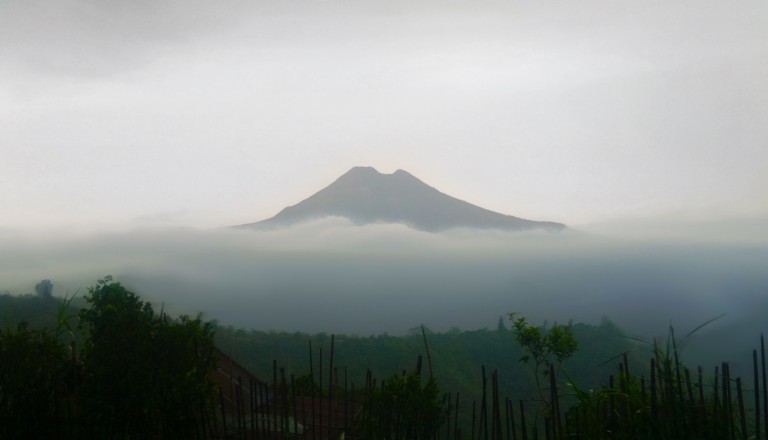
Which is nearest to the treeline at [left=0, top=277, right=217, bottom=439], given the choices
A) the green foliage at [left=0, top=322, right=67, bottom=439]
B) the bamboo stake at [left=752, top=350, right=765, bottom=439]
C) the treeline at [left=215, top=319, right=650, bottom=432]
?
the green foliage at [left=0, top=322, right=67, bottom=439]

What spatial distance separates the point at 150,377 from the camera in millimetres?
4480

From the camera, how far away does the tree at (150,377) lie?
447 centimetres

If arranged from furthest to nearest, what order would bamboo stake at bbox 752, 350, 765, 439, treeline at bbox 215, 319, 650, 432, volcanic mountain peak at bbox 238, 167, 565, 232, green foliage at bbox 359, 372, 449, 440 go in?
volcanic mountain peak at bbox 238, 167, 565, 232
treeline at bbox 215, 319, 650, 432
green foliage at bbox 359, 372, 449, 440
bamboo stake at bbox 752, 350, 765, 439

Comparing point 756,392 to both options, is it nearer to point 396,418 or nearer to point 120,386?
point 396,418

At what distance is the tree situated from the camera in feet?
14.7

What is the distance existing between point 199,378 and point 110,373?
26.0 inches

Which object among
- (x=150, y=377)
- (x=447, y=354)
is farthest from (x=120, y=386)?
(x=447, y=354)

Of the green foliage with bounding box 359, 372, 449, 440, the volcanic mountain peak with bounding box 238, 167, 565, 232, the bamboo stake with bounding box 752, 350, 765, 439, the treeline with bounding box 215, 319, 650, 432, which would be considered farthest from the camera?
the volcanic mountain peak with bounding box 238, 167, 565, 232

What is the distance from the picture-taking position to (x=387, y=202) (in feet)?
426

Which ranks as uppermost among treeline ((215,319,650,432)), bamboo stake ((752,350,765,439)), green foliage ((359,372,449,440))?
bamboo stake ((752,350,765,439))

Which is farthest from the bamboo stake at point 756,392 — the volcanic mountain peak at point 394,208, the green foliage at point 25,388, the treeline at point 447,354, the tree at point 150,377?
the volcanic mountain peak at point 394,208

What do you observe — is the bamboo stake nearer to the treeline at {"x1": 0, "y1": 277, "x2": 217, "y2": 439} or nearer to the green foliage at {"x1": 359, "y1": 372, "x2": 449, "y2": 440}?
the green foliage at {"x1": 359, "y1": 372, "x2": 449, "y2": 440}

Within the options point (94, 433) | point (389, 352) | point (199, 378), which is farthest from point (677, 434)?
point (389, 352)

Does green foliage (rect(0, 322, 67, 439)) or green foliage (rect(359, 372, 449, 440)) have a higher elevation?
green foliage (rect(0, 322, 67, 439))
